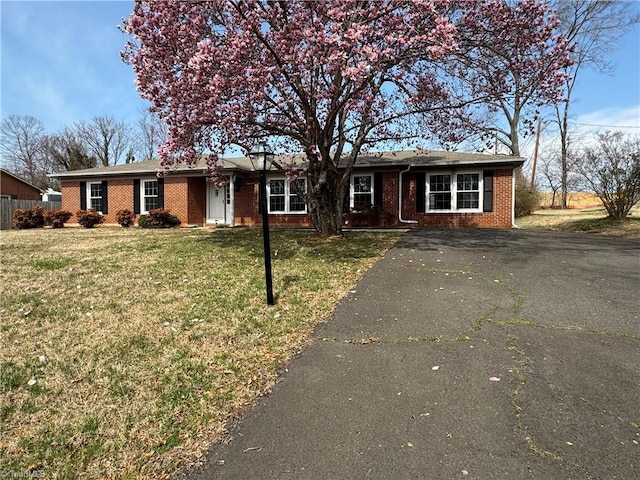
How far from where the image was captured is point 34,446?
2.63 meters

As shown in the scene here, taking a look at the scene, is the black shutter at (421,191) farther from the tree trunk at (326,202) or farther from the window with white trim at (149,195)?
the window with white trim at (149,195)

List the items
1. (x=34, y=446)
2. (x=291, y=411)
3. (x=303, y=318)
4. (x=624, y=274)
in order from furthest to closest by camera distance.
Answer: (x=624, y=274) < (x=303, y=318) < (x=291, y=411) < (x=34, y=446)

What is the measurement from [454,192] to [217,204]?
10.1 metres

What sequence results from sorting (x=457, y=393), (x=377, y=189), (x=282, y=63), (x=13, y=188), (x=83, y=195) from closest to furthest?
(x=457, y=393) → (x=282, y=63) → (x=377, y=189) → (x=83, y=195) → (x=13, y=188)

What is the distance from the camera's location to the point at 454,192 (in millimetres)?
14969

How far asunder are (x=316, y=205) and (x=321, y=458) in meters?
8.46

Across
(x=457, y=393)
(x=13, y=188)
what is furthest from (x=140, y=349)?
(x=13, y=188)

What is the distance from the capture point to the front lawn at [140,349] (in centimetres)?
263

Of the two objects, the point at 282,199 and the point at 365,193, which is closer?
the point at 365,193

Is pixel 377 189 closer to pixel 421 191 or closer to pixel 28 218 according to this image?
pixel 421 191

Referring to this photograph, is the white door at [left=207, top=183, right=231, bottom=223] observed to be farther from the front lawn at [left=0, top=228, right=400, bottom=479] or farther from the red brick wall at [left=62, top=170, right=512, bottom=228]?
the front lawn at [left=0, top=228, right=400, bottom=479]

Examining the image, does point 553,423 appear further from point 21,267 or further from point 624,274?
point 21,267

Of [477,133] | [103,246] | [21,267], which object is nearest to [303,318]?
[21,267]

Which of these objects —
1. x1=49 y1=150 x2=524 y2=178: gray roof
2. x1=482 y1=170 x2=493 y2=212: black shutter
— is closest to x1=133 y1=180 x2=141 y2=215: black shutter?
x1=49 y1=150 x2=524 y2=178: gray roof
